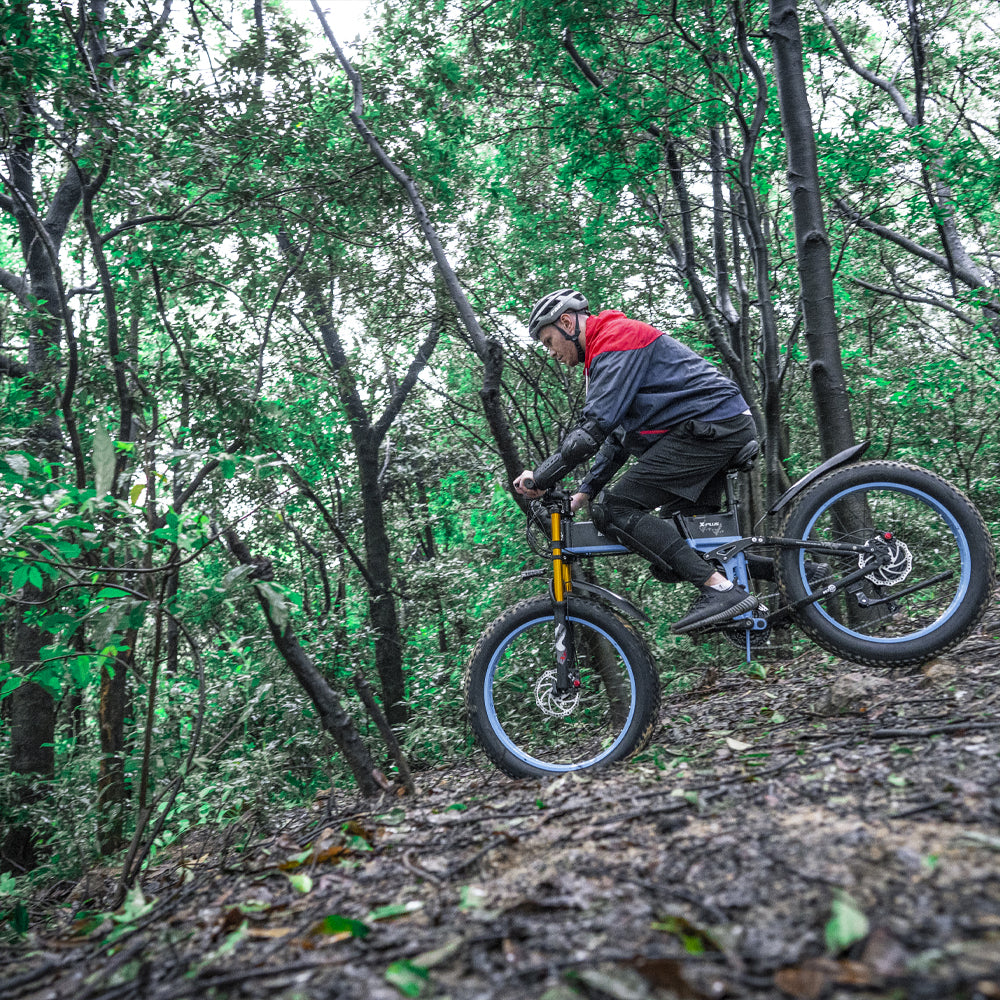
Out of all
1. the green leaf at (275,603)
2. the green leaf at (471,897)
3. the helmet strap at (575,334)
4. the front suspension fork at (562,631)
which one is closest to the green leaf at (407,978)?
the green leaf at (471,897)

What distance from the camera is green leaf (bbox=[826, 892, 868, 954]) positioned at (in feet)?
5.31

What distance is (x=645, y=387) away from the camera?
4035mm

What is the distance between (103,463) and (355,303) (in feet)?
25.7

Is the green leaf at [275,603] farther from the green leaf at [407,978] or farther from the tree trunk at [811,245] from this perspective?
the tree trunk at [811,245]

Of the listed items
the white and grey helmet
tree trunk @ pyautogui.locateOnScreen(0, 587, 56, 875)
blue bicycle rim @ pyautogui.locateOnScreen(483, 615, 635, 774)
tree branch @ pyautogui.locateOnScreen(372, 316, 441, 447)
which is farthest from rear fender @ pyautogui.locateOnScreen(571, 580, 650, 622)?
tree branch @ pyautogui.locateOnScreen(372, 316, 441, 447)

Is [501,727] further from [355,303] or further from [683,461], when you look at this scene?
[355,303]

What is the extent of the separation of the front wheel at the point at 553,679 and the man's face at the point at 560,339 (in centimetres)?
142

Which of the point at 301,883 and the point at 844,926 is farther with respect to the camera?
the point at 301,883

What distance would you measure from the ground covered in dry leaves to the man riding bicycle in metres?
0.94

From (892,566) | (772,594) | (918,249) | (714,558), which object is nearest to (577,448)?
(714,558)

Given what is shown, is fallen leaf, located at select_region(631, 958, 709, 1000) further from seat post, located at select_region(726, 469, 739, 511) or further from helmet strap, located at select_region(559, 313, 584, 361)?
helmet strap, located at select_region(559, 313, 584, 361)

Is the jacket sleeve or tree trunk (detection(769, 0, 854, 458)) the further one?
tree trunk (detection(769, 0, 854, 458))

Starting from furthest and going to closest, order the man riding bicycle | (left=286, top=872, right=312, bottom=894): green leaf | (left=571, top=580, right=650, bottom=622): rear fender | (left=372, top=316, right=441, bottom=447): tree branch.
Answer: (left=372, top=316, right=441, bottom=447): tree branch → (left=571, top=580, right=650, bottom=622): rear fender → the man riding bicycle → (left=286, top=872, right=312, bottom=894): green leaf

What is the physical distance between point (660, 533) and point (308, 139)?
623 cm
